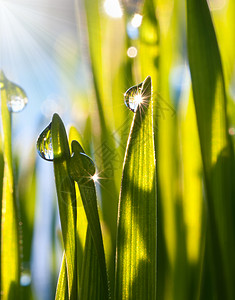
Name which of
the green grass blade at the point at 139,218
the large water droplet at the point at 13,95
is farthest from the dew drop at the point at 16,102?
the green grass blade at the point at 139,218

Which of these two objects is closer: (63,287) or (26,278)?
(63,287)

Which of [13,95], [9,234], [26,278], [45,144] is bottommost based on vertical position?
[26,278]

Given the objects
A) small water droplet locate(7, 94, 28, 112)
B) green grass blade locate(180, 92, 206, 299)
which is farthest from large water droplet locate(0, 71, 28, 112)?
green grass blade locate(180, 92, 206, 299)

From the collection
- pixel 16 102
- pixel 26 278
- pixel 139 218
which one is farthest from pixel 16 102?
pixel 26 278

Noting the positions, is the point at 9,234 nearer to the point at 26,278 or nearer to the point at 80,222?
the point at 80,222

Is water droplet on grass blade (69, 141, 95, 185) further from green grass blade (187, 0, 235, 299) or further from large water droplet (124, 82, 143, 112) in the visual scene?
green grass blade (187, 0, 235, 299)

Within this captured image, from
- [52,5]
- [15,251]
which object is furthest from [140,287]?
[52,5]
